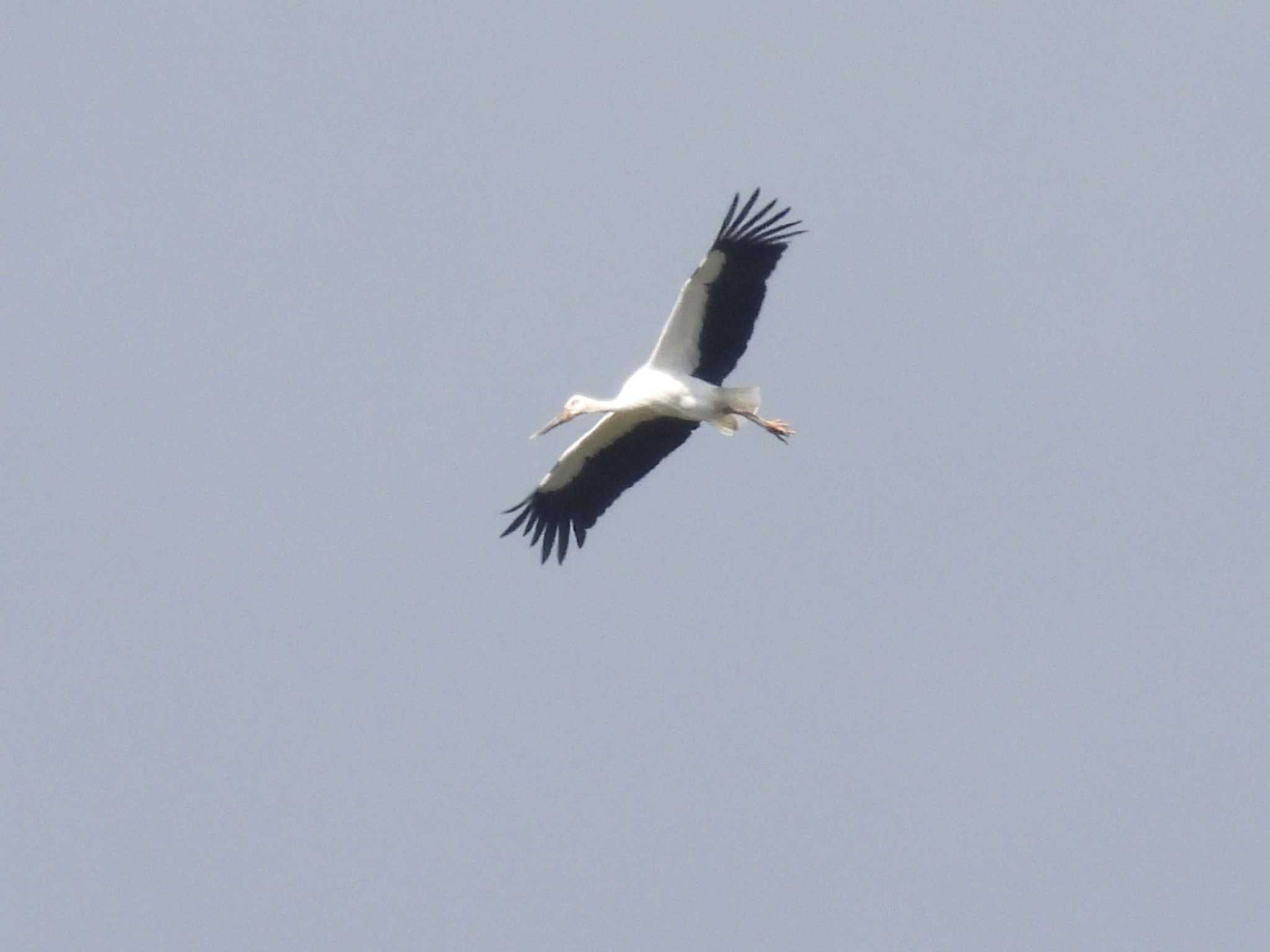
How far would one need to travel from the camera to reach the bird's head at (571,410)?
25.7 metres

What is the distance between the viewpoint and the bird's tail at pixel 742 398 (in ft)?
82.4

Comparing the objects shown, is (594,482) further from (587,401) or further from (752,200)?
(752,200)

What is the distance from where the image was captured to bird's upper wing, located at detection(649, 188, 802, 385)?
81.3ft

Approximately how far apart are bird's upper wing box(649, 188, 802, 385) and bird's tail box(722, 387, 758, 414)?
0.51ft

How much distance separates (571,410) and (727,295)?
5.23 feet

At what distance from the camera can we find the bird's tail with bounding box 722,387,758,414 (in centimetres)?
2511

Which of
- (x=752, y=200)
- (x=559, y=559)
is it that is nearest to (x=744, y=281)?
(x=752, y=200)

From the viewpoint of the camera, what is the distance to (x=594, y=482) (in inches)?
1024

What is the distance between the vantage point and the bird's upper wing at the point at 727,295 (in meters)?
24.8

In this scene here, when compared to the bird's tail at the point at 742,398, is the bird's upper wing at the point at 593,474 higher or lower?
lower

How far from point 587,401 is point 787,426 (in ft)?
4.51

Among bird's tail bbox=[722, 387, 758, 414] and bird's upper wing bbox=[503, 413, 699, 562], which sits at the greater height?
bird's tail bbox=[722, 387, 758, 414]

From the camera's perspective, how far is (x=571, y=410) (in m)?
25.8

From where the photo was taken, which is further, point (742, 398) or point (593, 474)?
point (593, 474)
